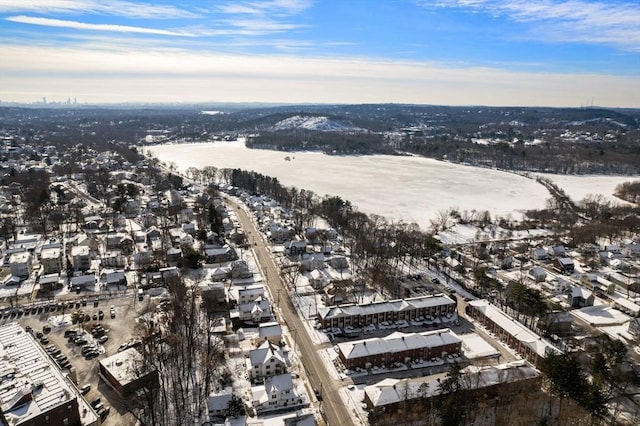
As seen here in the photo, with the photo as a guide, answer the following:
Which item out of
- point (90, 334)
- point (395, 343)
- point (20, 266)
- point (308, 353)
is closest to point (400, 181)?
point (395, 343)

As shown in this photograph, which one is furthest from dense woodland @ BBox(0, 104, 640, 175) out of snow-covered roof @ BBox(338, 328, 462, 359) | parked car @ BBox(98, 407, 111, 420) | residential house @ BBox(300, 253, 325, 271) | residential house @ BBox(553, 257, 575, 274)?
parked car @ BBox(98, 407, 111, 420)

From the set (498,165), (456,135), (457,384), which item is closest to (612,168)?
(498,165)

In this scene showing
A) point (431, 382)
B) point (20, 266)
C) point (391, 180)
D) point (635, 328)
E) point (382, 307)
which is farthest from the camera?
point (391, 180)

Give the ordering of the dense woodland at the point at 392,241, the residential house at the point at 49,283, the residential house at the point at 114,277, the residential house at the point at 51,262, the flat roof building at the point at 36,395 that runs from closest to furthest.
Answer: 1. the flat roof building at the point at 36,395
2. the dense woodland at the point at 392,241
3. the residential house at the point at 49,283
4. the residential house at the point at 114,277
5. the residential house at the point at 51,262

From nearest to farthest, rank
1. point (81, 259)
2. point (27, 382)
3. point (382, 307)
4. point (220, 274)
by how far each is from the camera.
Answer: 1. point (27, 382)
2. point (382, 307)
3. point (220, 274)
4. point (81, 259)

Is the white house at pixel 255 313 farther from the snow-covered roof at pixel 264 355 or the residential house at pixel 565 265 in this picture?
the residential house at pixel 565 265

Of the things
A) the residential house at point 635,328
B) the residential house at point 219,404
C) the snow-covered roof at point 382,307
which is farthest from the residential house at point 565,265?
the residential house at point 219,404

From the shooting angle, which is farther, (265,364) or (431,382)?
(265,364)

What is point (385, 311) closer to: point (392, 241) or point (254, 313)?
point (254, 313)
